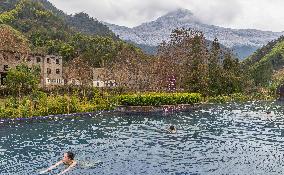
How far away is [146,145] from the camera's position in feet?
99.5

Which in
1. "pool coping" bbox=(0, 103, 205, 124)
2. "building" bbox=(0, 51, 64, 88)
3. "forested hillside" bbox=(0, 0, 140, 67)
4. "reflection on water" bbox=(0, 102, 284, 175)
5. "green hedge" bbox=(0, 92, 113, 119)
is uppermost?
"forested hillside" bbox=(0, 0, 140, 67)

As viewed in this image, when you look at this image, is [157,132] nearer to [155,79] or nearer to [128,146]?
[128,146]

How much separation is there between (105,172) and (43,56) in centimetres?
6827

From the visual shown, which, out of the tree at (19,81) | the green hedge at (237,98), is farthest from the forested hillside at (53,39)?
the tree at (19,81)

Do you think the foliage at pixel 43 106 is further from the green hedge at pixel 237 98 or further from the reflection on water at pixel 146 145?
the green hedge at pixel 237 98

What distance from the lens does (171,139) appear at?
3300cm

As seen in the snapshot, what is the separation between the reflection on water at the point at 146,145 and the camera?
23469mm

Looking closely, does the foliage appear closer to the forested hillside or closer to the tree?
the tree

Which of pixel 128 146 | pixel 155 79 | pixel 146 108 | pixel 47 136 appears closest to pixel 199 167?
pixel 128 146

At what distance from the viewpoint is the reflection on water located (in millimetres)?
23469

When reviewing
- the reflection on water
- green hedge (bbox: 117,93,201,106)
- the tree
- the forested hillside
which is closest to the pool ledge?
green hedge (bbox: 117,93,201,106)

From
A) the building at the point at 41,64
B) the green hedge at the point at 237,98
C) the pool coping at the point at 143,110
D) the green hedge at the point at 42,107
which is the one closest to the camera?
the green hedge at the point at 42,107

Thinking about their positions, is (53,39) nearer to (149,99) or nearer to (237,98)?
(237,98)

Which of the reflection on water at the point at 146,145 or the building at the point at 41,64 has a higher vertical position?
the building at the point at 41,64
